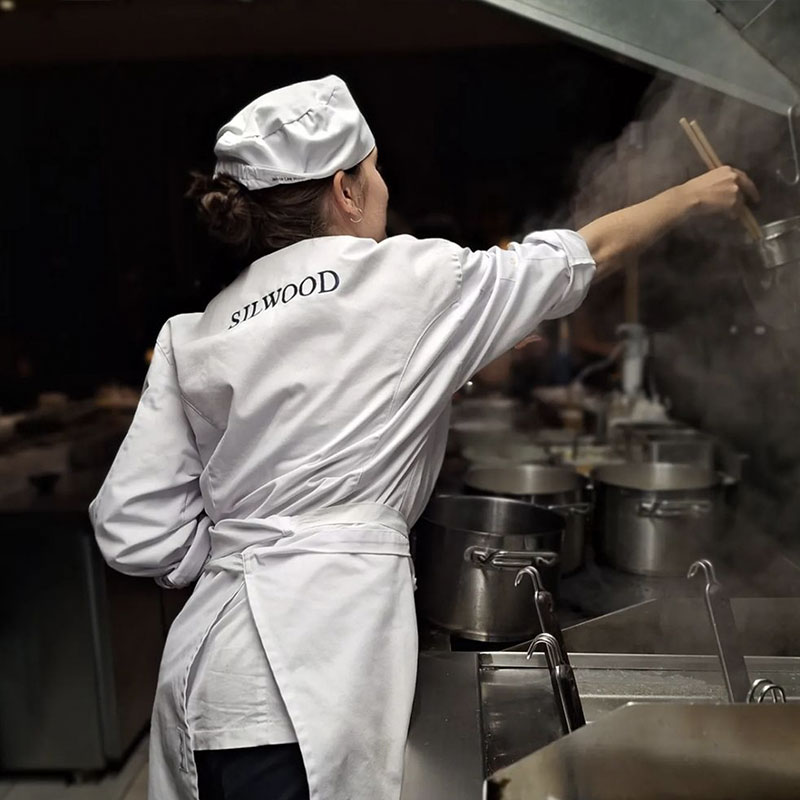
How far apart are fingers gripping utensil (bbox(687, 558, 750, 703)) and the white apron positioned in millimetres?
399

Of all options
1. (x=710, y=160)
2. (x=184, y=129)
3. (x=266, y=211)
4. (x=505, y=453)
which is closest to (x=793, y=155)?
(x=710, y=160)

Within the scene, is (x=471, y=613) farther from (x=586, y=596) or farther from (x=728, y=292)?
(x=728, y=292)

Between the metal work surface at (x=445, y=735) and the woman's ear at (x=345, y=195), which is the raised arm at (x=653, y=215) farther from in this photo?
the metal work surface at (x=445, y=735)

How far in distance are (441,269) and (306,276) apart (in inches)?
6.9

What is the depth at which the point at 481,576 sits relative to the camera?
1.22 metres

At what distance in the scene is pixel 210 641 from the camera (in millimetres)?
958

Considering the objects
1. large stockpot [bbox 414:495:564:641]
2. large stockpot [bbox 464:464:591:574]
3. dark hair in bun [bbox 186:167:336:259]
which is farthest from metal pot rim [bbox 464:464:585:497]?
dark hair in bun [bbox 186:167:336:259]

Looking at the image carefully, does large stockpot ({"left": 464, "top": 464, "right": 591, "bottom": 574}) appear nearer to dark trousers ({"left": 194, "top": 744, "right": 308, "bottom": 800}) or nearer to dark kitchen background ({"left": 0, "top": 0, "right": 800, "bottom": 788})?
dark kitchen background ({"left": 0, "top": 0, "right": 800, "bottom": 788})

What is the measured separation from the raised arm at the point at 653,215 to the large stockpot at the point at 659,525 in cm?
63

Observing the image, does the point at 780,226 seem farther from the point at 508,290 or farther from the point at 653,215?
the point at 508,290

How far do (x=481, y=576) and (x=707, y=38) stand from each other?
885mm

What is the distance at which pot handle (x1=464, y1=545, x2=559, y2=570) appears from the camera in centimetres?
118

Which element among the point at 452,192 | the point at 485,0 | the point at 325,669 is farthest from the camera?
the point at 452,192

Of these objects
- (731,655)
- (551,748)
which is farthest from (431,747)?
(731,655)
